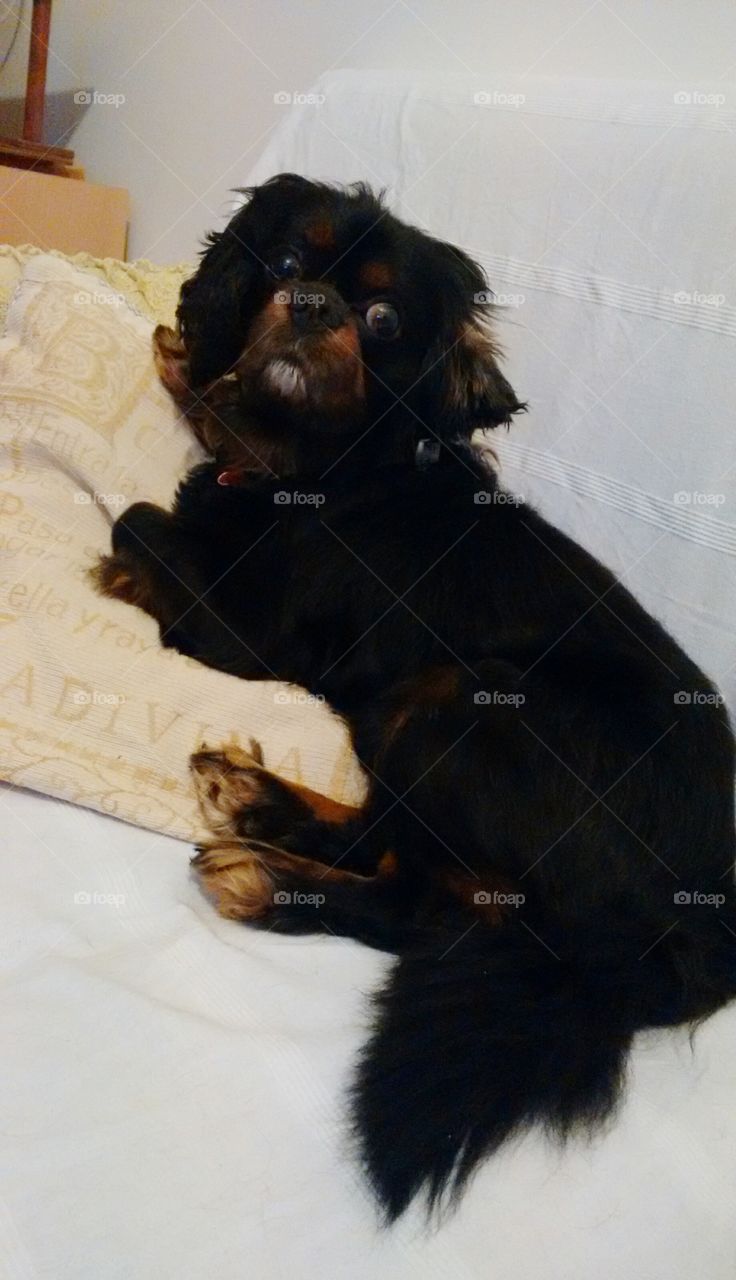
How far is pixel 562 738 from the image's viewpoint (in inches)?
54.3

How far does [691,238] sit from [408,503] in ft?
2.29

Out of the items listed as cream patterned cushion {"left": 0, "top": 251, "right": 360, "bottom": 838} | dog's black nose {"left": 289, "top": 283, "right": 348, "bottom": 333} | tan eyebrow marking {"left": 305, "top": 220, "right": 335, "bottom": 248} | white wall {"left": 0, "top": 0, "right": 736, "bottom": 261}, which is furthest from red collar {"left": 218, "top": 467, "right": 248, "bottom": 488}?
white wall {"left": 0, "top": 0, "right": 736, "bottom": 261}

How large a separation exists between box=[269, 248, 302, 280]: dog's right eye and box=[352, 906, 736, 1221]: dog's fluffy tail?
1.17m

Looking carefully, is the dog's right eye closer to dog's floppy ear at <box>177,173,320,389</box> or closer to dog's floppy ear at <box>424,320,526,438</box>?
dog's floppy ear at <box>177,173,320,389</box>

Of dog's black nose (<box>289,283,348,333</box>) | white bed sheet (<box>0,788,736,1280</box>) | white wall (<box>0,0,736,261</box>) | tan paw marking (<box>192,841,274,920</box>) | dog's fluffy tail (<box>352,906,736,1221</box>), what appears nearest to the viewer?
white bed sheet (<box>0,788,736,1280</box>)

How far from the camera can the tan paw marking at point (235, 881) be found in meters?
1.29

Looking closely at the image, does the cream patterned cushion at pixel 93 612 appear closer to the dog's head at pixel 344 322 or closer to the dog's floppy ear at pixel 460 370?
the dog's head at pixel 344 322

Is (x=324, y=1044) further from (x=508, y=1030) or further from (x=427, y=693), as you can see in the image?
(x=427, y=693)

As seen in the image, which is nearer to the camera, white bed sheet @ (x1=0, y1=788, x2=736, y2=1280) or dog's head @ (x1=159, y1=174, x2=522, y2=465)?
white bed sheet @ (x1=0, y1=788, x2=736, y2=1280)

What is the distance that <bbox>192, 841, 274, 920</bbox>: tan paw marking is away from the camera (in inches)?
50.9

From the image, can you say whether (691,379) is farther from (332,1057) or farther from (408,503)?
(332,1057)

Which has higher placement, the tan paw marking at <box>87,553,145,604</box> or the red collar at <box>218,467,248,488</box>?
the red collar at <box>218,467,248,488</box>

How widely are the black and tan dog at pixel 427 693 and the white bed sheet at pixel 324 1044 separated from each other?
2.0 inches

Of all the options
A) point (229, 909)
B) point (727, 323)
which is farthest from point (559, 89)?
point (229, 909)
